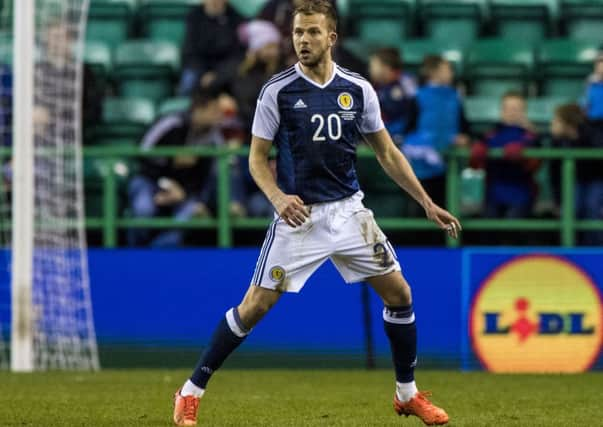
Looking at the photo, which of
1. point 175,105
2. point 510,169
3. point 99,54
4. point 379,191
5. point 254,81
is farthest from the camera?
point 99,54

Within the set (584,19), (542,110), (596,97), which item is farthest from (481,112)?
(584,19)

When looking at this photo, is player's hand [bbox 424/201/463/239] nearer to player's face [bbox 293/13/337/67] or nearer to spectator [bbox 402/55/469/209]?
player's face [bbox 293/13/337/67]

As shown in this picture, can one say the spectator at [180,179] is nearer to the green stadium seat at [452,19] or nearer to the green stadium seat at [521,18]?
the green stadium seat at [452,19]

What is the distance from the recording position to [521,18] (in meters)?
16.2

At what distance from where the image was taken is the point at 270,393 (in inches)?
372

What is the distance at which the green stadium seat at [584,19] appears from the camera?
15977 millimetres

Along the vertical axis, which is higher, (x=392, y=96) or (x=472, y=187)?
(x=392, y=96)

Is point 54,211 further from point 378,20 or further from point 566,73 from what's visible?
point 566,73

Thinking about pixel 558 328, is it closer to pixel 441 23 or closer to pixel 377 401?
pixel 377 401

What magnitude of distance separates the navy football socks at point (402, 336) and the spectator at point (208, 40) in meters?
7.12

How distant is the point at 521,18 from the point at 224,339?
9.98 metres

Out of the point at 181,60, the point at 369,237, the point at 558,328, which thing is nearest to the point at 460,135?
the point at 558,328

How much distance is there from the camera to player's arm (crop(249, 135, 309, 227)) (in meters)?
6.71

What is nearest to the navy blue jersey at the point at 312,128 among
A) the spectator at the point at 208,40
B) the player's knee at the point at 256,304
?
the player's knee at the point at 256,304
